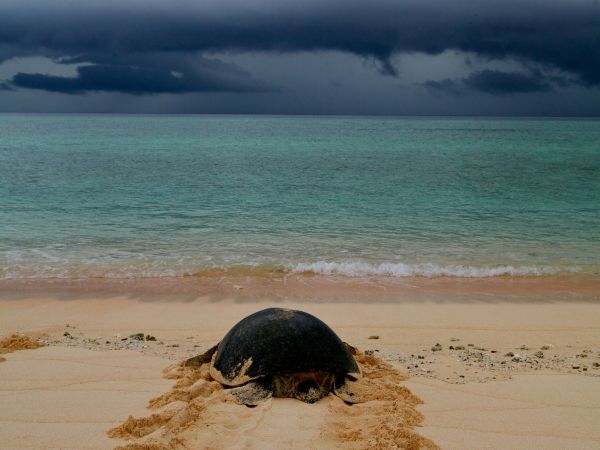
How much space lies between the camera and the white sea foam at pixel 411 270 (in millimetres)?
11172

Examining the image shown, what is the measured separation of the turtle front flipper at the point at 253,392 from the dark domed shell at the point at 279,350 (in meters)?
0.07

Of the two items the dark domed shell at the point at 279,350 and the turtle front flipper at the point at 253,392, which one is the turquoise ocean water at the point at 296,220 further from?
the turtle front flipper at the point at 253,392

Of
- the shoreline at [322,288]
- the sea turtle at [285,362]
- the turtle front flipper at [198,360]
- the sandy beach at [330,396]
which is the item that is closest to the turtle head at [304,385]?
the sea turtle at [285,362]

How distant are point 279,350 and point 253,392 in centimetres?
44

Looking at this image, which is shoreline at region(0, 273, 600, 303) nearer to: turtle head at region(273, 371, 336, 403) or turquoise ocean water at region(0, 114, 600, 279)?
turquoise ocean water at region(0, 114, 600, 279)

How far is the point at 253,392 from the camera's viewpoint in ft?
16.3

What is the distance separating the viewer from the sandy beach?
4457 mm

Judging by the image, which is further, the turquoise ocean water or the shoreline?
the turquoise ocean water

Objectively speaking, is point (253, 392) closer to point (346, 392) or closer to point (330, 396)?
point (330, 396)

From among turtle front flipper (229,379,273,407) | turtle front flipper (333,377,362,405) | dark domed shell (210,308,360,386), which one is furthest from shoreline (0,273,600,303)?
turtle front flipper (229,379,273,407)

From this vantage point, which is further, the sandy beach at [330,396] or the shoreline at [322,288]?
the shoreline at [322,288]

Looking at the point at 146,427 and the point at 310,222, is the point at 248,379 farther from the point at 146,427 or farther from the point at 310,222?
the point at 310,222

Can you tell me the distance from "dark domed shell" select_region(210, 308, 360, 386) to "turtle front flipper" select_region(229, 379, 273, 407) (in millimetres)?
71

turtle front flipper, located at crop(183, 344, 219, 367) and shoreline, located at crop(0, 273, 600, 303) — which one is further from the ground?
turtle front flipper, located at crop(183, 344, 219, 367)
